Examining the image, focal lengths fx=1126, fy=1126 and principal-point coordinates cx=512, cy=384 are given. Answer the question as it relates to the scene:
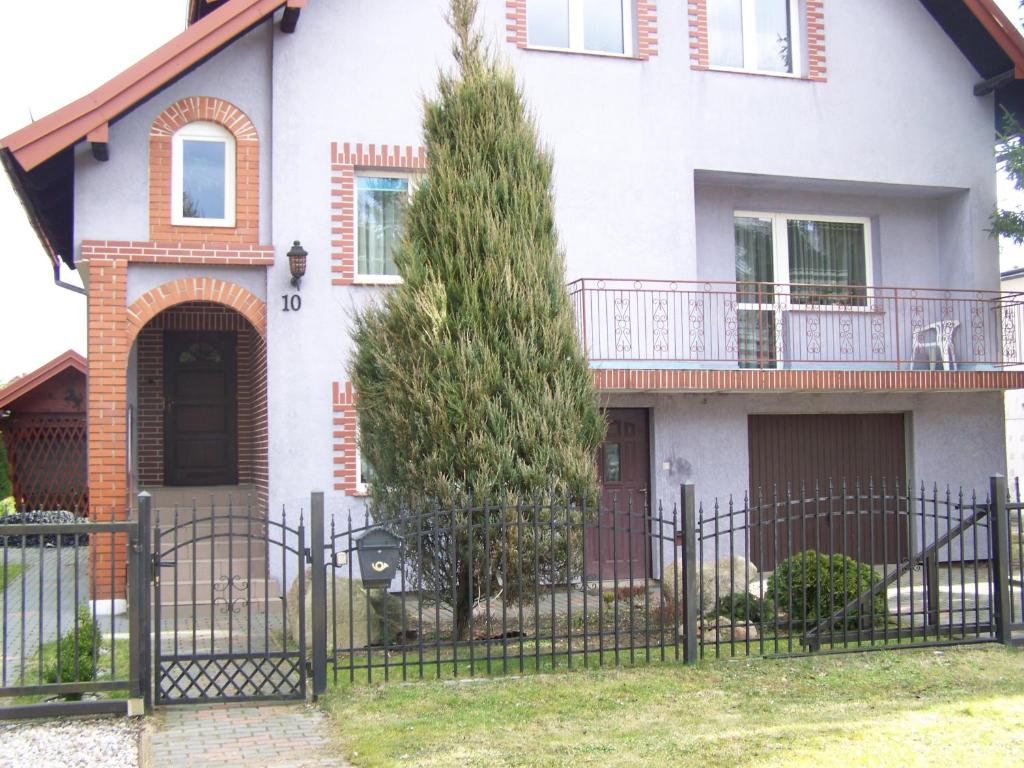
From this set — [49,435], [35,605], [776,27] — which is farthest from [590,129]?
[49,435]

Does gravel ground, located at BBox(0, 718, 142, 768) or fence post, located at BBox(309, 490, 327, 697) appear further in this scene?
fence post, located at BBox(309, 490, 327, 697)

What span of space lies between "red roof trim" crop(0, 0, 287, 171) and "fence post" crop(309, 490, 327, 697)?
20.1 ft

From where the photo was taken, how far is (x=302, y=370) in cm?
1319

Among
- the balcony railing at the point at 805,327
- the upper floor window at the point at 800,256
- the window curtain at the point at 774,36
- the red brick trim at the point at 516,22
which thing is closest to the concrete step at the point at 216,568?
the balcony railing at the point at 805,327

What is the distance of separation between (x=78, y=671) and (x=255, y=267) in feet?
21.4

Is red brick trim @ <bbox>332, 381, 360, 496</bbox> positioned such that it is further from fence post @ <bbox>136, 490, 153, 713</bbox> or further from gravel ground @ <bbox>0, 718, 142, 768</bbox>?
gravel ground @ <bbox>0, 718, 142, 768</bbox>

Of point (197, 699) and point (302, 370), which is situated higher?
point (302, 370)

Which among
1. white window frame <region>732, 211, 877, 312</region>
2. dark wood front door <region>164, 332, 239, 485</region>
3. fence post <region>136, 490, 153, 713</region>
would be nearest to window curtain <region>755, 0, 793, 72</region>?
white window frame <region>732, 211, 877, 312</region>

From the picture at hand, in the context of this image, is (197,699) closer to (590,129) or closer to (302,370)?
(302,370)

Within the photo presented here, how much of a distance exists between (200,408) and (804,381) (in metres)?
8.17

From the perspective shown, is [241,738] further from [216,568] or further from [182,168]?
[182,168]

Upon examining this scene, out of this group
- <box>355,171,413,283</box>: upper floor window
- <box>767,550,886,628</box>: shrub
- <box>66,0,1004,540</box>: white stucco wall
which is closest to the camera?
<box>767,550,886,628</box>: shrub

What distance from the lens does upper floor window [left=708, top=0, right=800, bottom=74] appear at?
15523 mm

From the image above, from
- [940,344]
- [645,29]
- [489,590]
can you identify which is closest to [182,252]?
[489,590]
